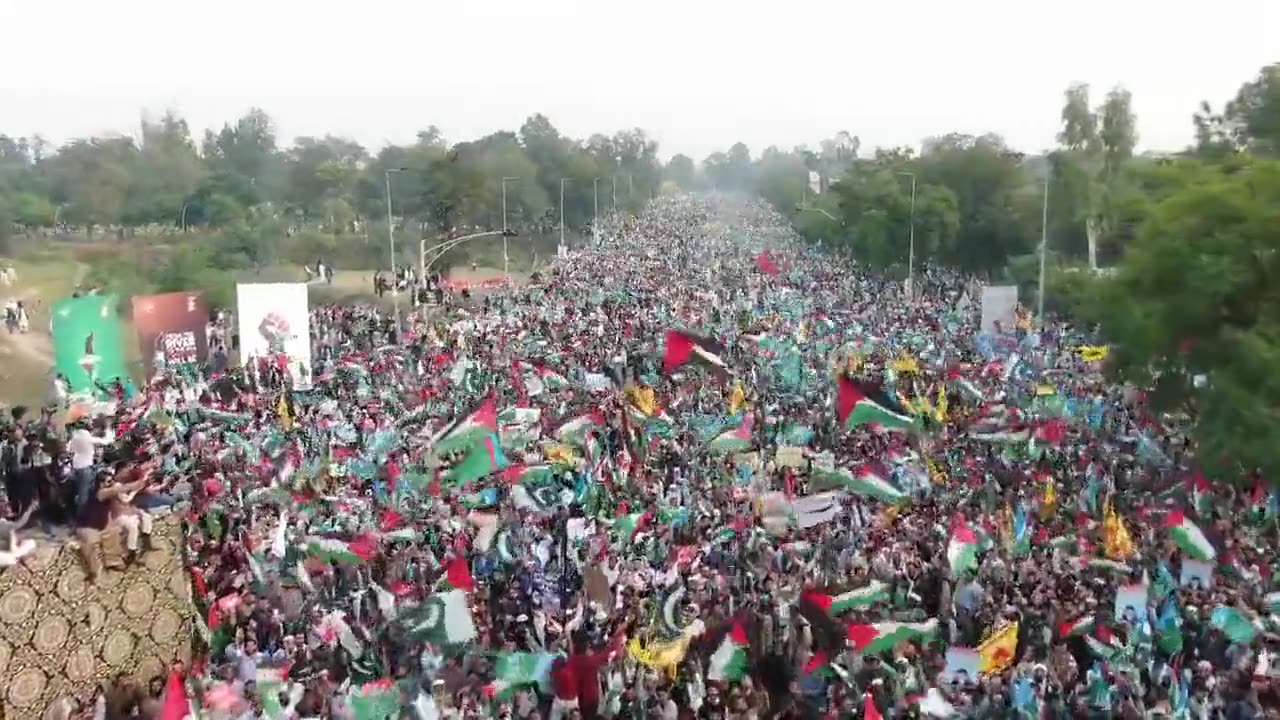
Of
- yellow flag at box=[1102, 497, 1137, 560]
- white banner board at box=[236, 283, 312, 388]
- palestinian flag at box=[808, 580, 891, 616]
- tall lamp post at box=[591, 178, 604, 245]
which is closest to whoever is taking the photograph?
palestinian flag at box=[808, 580, 891, 616]

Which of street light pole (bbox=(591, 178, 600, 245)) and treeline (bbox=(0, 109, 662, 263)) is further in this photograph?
street light pole (bbox=(591, 178, 600, 245))

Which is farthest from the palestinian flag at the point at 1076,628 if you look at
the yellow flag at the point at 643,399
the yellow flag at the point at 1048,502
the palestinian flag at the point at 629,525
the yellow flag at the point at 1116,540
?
the yellow flag at the point at 643,399

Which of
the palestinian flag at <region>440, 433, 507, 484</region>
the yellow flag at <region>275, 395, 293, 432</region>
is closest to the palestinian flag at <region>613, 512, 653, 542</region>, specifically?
the palestinian flag at <region>440, 433, 507, 484</region>

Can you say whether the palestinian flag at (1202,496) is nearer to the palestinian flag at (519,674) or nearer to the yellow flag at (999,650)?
the yellow flag at (999,650)

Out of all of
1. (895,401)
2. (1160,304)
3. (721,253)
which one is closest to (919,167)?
(721,253)

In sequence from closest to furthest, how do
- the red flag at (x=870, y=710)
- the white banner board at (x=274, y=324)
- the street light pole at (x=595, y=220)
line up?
the red flag at (x=870, y=710) → the white banner board at (x=274, y=324) → the street light pole at (x=595, y=220)

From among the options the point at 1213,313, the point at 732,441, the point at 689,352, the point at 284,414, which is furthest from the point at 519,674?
the point at 1213,313

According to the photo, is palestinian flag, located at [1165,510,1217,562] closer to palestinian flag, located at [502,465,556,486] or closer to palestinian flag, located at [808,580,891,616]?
palestinian flag, located at [808,580,891,616]

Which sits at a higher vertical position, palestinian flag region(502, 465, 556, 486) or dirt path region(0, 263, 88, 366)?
palestinian flag region(502, 465, 556, 486)
